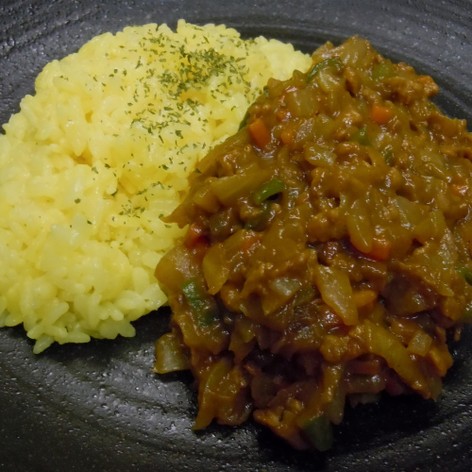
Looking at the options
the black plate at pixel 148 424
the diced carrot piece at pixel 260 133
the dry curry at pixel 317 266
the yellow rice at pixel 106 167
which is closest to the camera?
the dry curry at pixel 317 266

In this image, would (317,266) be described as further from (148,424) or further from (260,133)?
(148,424)

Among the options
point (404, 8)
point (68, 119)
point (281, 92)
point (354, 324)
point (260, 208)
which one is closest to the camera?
point (354, 324)

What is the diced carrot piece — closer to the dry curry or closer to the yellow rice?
the dry curry

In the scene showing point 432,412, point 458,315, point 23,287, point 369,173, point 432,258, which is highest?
point 369,173

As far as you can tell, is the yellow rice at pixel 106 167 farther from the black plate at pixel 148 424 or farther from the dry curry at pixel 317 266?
the dry curry at pixel 317 266

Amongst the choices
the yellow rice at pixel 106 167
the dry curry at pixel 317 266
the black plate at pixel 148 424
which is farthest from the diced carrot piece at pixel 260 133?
the black plate at pixel 148 424

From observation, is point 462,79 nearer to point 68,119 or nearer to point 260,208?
point 260,208

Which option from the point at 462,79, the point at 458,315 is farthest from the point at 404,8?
the point at 458,315

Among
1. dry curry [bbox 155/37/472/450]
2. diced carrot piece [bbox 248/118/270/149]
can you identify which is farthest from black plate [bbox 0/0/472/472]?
diced carrot piece [bbox 248/118/270/149]
